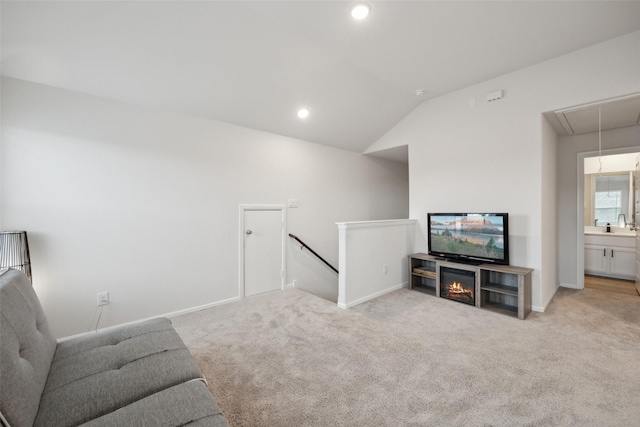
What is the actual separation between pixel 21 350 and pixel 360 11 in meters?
3.17

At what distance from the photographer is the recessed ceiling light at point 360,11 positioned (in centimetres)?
238

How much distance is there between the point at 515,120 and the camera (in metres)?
3.44

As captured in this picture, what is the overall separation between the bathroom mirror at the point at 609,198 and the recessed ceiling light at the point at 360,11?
18.3ft

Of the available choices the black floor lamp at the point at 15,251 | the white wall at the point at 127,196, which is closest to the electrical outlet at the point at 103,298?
the white wall at the point at 127,196

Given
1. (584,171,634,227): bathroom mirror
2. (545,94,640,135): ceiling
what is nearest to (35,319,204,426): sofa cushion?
(545,94,640,135): ceiling

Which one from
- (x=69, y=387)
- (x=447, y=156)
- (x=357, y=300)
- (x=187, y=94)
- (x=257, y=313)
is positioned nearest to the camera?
(x=69, y=387)

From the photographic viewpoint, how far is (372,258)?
3.79 metres

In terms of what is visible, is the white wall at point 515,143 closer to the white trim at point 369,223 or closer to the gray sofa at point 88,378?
the white trim at point 369,223

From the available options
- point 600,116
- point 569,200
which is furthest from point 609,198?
point 600,116

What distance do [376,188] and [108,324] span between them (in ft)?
15.7

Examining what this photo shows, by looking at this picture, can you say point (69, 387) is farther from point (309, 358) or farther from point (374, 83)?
point (374, 83)

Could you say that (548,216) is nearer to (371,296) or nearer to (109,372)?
(371,296)

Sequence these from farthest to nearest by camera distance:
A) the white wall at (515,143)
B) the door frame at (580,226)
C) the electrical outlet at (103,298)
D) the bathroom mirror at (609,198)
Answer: the bathroom mirror at (609,198), the door frame at (580,226), the white wall at (515,143), the electrical outlet at (103,298)

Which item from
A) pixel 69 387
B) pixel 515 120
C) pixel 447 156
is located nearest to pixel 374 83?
pixel 447 156
